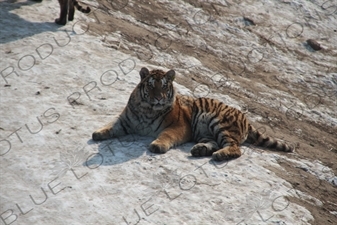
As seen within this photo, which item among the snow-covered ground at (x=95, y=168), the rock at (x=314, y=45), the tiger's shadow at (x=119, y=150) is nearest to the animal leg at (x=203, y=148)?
the snow-covered ground at (x=95, y=168)

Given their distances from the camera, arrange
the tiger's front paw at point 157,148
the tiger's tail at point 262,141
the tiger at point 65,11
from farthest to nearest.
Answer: the tiger at point 65,11 < the tiger's tail at point 262,141 < the tiger's front paw at point 157,148

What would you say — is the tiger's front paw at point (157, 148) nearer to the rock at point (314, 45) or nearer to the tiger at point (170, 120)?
the tiger at point (170, 120)

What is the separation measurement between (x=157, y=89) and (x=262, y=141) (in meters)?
1.58

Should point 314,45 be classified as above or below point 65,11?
below

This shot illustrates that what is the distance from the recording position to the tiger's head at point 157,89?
8.23m

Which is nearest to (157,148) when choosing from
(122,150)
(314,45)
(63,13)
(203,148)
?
(122,150)

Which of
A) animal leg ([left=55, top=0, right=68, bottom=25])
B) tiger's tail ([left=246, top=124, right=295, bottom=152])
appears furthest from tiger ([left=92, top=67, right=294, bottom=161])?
animal leg ([left=55, top=0, right=68, bottom=25])

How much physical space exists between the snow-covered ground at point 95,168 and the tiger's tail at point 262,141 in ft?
0.69

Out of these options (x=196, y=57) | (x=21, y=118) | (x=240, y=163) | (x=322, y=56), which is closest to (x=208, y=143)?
(x=240, y=163)

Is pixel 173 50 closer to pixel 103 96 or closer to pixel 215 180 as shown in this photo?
pixel 103 96

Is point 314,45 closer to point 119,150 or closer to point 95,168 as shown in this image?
point 119,150

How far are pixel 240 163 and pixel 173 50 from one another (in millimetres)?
4088

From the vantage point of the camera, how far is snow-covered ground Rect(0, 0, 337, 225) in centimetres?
672

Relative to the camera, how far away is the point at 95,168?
7395 mm
